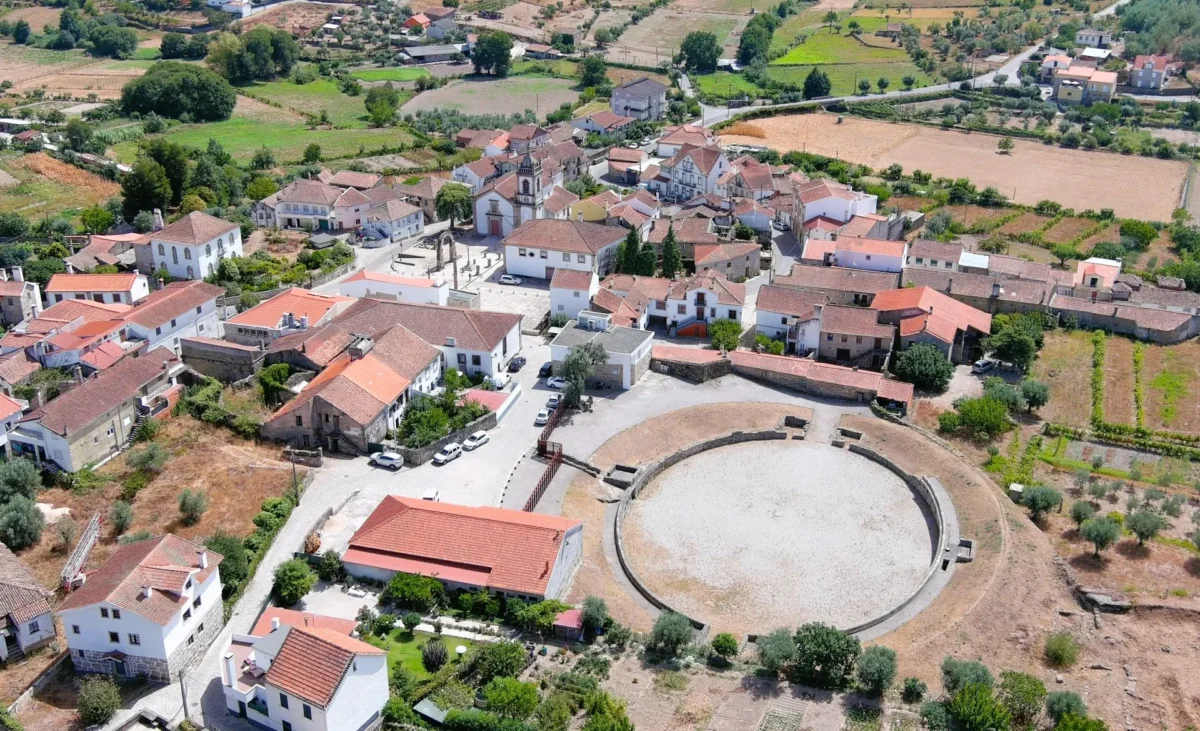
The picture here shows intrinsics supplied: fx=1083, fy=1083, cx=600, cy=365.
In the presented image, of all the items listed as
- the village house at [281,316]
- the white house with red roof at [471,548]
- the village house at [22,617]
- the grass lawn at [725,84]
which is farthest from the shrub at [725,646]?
the grass lawn at [725,84]

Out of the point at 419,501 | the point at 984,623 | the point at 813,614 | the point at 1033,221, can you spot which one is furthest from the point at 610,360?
the point at 1033,221

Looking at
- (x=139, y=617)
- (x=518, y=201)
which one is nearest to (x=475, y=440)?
(x=139, y=617)

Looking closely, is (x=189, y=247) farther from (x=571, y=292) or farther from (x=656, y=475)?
(x=656, y=475)

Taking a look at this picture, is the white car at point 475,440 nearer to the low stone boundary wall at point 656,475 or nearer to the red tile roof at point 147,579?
the low stone boundary wall at point 656,475

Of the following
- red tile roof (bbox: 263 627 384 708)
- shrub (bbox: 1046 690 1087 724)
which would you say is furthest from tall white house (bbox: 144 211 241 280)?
shrub (bbox: 1046 690 1087 724)

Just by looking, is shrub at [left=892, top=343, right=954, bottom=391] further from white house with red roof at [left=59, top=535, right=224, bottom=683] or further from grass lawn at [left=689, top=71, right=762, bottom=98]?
grass lawn at [left=689, top=71, right=762, bottom=98]

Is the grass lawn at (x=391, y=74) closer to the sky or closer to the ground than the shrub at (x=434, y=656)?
closer to the sky
